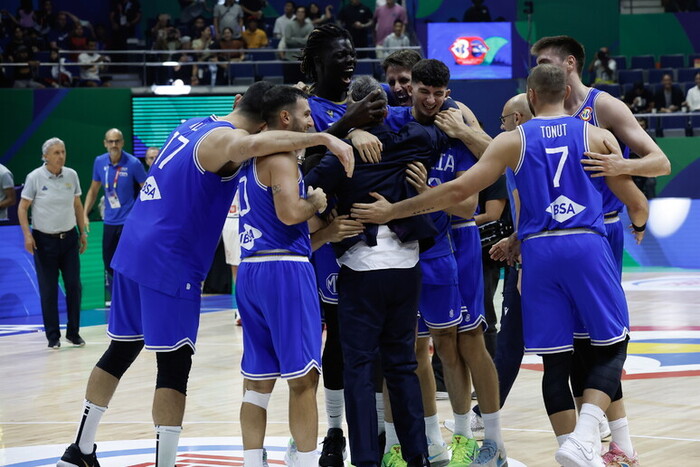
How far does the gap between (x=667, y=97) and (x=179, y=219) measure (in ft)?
56.4

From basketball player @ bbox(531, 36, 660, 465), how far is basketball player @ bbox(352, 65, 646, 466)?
0.47ft

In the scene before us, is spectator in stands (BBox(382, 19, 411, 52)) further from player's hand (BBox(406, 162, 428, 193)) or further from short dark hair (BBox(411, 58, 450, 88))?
player's hand (BBox(406, 162, 428, 193))

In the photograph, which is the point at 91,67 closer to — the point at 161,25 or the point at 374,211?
the point at 161,25

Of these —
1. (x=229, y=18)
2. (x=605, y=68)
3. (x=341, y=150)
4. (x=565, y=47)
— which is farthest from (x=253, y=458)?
(x=605, y=68)

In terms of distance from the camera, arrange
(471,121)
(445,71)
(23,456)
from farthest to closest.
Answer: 1. (23,456)
2. (471,121)
3. (445,71)

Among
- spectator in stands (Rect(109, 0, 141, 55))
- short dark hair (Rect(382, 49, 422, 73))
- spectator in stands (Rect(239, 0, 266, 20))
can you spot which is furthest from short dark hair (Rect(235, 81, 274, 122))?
spectator in stands (Rect(239, 0, 266, 20))

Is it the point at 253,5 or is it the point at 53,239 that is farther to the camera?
the point at 253,5

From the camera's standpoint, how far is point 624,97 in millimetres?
20281

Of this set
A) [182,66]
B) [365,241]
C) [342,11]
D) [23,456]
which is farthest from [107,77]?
[365,241]

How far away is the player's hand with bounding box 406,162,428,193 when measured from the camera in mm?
4934

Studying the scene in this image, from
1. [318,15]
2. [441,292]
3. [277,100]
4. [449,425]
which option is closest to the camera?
[277,100]

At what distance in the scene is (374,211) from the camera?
15.9 feet

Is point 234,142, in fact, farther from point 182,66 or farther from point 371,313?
point 182,66

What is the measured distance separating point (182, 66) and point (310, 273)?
14.7 metres
